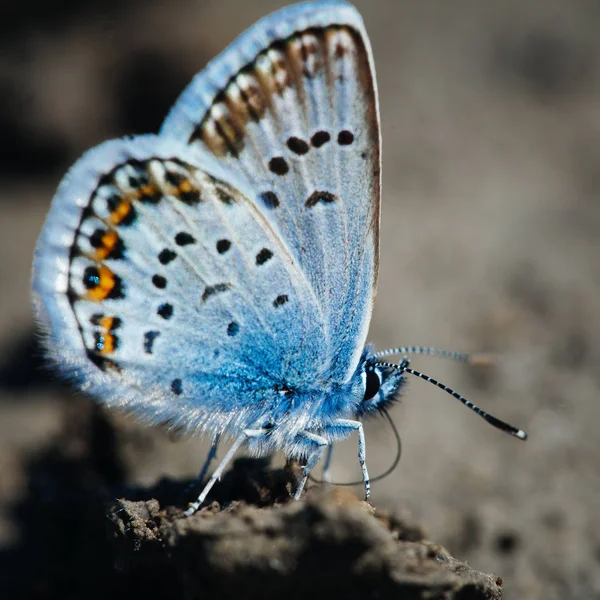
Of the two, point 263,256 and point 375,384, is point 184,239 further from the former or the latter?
point 375,384

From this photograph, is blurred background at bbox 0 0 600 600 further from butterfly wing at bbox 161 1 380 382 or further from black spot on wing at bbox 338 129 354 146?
black spot on wing at bbox 338 129 354 146

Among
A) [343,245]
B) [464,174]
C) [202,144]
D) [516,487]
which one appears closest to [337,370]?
[343,245]

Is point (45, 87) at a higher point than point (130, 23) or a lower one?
lower

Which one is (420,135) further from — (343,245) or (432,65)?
(343,245)

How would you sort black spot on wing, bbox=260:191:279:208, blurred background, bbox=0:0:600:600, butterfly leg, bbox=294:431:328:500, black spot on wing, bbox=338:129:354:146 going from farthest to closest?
1. blurred background, bbox=0:0:600:600
2. black spot on wing, bbox=260:191:279:208
3. black spot on wing, bbox=338:129:354:146
4. butterfly leg, bbox=294:431:328:500

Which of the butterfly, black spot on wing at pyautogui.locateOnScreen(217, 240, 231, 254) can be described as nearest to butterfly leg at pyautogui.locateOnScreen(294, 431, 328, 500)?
the butterfly

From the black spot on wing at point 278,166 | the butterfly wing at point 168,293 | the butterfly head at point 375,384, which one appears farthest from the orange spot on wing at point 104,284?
the butterfly head at point 375,384
